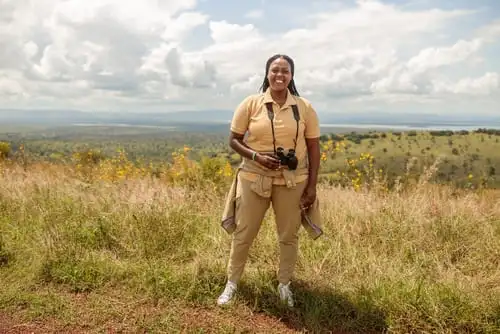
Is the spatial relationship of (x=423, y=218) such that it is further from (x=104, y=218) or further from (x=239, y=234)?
(x=104, y=218)

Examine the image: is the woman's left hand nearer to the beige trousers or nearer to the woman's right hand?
the beige trousers

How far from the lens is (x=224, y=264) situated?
14.0ft

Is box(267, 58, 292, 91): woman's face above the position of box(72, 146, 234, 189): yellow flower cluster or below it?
above

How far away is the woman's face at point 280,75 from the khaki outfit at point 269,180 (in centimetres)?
11

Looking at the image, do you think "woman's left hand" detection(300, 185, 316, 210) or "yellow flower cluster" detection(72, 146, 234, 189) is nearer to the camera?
"woman's left hand" detection(300, 185, 316, 210)

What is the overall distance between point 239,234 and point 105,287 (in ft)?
4.67

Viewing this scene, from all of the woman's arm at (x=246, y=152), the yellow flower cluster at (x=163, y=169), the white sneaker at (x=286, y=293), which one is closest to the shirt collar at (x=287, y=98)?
the woman's arm at (x=246, y=152)

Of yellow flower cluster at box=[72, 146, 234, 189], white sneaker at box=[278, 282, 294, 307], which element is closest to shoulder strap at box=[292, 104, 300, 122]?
white sneaker at box=[278, 282, 294, 307]

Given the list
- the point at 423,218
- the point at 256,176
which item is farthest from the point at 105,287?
the point at 423,218

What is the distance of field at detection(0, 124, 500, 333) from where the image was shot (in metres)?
3.46

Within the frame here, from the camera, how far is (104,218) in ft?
17.3

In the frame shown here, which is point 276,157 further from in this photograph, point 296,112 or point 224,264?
point 224,264

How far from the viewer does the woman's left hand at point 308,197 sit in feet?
11.9

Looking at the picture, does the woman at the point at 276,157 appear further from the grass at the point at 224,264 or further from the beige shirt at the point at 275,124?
the grass at the point at 224,264
